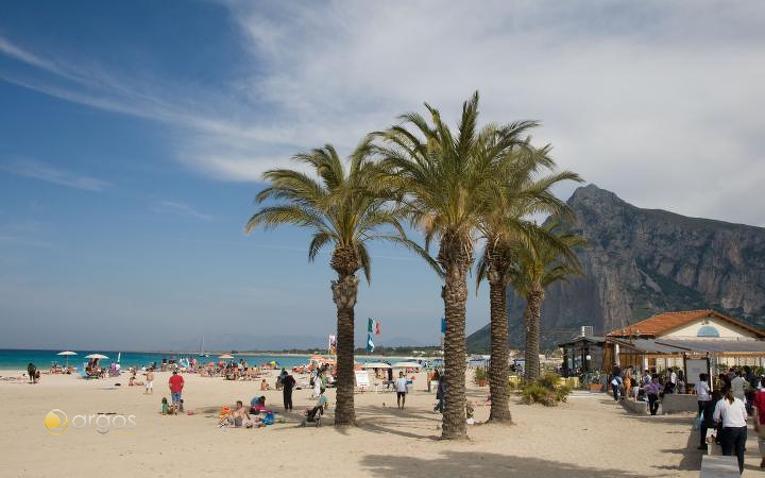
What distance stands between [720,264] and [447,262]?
13193 cm

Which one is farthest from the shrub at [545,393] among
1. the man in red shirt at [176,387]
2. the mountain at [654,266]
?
the mountain at [654,266]

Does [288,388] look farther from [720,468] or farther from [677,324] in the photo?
[677,324]

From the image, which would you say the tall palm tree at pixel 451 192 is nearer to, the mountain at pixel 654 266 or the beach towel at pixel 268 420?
the beach towel at pixel 268 420

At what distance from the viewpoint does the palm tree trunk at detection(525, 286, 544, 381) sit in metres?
28.2

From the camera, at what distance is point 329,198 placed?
1639 centimetres

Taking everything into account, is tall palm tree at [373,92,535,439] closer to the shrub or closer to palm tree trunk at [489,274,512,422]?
palm tree trunk at [489,274,512,422]

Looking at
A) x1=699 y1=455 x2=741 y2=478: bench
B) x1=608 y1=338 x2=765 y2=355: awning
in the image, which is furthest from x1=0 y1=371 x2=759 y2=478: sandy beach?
x1=608 y1=338 x2=765 y2=355: awning

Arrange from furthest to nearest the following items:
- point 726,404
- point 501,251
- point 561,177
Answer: point 561,177, point 501,251, point 726,404

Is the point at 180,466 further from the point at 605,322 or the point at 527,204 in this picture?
the point at 605,322

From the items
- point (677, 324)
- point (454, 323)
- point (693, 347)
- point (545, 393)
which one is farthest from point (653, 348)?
point (677, 324)

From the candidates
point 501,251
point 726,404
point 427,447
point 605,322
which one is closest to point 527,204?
point 501,251

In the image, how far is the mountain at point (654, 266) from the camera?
12575cm

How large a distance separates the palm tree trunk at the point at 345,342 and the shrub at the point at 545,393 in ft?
29.9

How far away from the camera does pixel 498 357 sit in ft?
58.3
